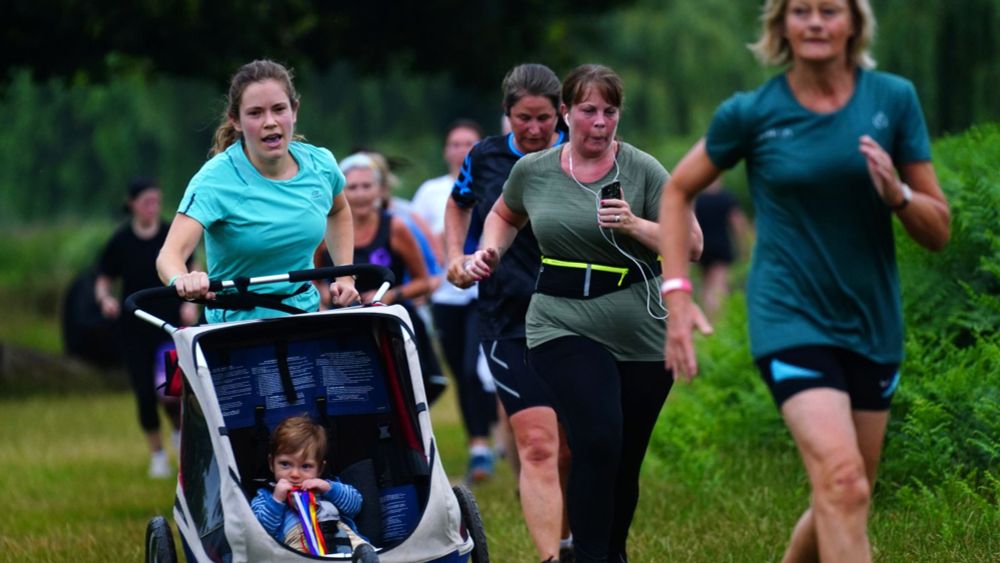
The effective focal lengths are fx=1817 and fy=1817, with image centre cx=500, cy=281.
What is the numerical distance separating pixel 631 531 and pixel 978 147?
2.78m

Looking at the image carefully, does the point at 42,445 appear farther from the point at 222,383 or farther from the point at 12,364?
the point at 222,383

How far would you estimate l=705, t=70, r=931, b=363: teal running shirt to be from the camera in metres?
5.16

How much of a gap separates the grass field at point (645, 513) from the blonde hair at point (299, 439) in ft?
6.07

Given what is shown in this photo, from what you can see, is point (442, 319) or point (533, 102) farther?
point (442, 319)

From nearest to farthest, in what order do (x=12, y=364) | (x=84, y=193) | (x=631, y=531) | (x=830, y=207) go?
(x=830, y=207) → (x=631, y=531) → (x=12, y=364) → (x=84, y=193)

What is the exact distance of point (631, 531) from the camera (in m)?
8.87

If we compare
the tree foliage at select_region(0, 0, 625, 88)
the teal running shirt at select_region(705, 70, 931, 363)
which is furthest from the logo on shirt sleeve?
the tree foliage at select_region(0, 0, 625, 88)

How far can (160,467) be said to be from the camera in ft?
43.0

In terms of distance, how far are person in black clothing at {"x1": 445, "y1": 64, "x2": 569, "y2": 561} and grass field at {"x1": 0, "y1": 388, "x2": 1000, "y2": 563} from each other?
30.6 inches

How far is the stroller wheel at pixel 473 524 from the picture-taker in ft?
22.0

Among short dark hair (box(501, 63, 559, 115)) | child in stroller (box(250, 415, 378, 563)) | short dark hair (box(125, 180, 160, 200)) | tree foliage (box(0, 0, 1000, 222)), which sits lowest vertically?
child in stroller (box(250, 415, 378, 563))

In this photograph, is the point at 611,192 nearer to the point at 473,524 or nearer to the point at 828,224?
the point at 473,524

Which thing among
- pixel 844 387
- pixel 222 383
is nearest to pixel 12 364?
pixel 222 383

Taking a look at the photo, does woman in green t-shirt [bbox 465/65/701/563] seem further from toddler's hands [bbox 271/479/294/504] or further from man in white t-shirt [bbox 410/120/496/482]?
man in white t-shirt [bbox 410/120/496/482]
